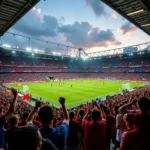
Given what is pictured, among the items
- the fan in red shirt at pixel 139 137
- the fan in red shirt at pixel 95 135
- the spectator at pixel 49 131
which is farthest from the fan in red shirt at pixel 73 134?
the fan in red shirt at pixel 139 137

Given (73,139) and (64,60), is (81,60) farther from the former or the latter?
(73,139)

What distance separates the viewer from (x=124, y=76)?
7981cm

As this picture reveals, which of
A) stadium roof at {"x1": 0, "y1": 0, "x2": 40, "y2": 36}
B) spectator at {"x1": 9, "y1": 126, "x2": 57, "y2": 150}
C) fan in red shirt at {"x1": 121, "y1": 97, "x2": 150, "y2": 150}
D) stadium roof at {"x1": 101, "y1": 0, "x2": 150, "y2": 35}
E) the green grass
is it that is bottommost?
the green grass

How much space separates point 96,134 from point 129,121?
39.0 inches

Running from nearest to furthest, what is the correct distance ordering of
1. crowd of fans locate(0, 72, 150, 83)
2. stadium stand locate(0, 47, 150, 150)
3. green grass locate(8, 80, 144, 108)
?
1. stadium stand locate(0, 47, 150, 150)
2. green grass locate(8, 80, 144, 108)
3. crowd of fans locate(0, 72, 150, 83)

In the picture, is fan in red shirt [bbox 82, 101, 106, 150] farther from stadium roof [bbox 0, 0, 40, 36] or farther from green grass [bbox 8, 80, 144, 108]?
green grass [bbox 8, 80, 144, 108]

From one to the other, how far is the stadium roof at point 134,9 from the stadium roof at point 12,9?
494 centimetres

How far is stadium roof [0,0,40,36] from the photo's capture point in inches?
352

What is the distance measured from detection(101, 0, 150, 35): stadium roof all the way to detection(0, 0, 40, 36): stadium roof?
194 inches

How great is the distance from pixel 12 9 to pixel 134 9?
798 centimetres

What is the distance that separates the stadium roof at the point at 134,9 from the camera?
28.4ft

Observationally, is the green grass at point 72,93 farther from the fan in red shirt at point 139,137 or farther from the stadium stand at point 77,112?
the fan in red shirt at point 139,137

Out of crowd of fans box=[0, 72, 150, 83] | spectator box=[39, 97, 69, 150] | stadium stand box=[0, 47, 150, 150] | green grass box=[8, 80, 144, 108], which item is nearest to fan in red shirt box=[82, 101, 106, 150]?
stadium stand box=[0, 47, 150, 150]

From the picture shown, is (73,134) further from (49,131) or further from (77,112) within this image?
(77,112)
